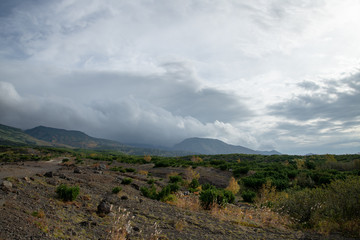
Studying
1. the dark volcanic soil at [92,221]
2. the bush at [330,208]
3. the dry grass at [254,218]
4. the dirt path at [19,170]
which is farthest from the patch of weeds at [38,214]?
Answer: the bush at [330,208]

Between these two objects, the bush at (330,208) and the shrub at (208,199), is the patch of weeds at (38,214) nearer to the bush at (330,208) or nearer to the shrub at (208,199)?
the shrub at (208,199)

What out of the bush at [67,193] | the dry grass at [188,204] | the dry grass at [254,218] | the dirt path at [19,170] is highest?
the bush at [67,193]

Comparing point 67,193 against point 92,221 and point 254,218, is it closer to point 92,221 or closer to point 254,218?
point 92,221

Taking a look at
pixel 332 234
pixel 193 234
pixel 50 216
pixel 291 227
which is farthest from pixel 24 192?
pixel 332 234

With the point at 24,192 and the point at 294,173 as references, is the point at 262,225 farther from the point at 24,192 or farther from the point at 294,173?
the point at 294,173

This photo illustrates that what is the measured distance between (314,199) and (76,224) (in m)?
10.1

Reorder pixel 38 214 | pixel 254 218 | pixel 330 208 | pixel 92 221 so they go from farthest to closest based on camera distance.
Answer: pixel 254 218 < pixel 330 208 < pixel 92 221 < pixel 38 214

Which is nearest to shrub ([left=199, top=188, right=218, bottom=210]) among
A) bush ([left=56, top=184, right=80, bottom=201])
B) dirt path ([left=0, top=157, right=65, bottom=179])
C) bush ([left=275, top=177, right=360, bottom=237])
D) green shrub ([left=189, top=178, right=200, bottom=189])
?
bush ([left=275, top=177, right=360, bottom=237])

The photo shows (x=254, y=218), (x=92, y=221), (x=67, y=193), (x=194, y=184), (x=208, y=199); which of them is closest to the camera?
(x=92, y=221)

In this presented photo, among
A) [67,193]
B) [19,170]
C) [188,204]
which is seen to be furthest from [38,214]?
[19,170]

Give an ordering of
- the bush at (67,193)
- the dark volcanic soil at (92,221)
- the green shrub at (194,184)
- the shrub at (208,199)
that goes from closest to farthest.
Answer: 1. the dark volcanic soil at (92,221)
2. the bush at (67,193)
3. the shrub at (208,199)
4. the green shrub at (194,184)

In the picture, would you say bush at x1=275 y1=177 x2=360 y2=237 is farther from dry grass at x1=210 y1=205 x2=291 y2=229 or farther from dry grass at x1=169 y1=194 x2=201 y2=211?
dry grass at x1=169 y1=194 x2=201 y2=211

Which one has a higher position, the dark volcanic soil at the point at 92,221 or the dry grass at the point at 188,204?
the dark volcanic soil at the point at 92,221

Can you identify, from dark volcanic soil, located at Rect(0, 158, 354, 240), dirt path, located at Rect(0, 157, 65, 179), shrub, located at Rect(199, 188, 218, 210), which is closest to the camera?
dark volcanic soil, located at Rect(0, 158, 354, 240)
